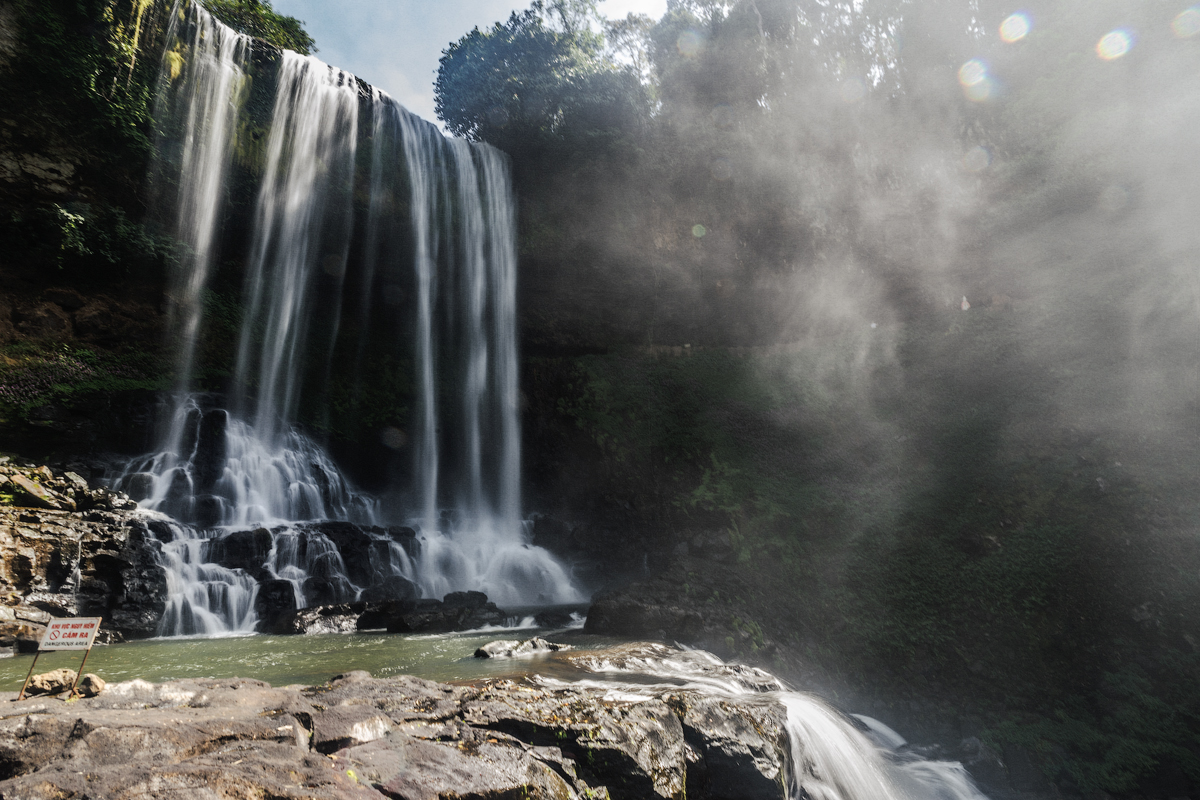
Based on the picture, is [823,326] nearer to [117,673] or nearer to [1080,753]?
[1080,753]

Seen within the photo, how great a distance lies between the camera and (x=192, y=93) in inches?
587

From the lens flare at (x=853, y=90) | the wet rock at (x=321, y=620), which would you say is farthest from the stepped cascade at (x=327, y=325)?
the lens flare at (x=853, y=90)

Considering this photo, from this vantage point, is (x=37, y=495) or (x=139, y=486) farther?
(x=139, y=486)

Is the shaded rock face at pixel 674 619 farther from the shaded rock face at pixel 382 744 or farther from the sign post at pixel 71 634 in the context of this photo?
the sign post at pixel 71 634

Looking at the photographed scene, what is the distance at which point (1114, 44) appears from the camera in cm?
1809

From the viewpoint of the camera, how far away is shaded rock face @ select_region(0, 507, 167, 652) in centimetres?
790

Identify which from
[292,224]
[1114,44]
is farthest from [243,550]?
[1114,44]

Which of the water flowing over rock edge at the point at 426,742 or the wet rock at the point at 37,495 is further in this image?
the wet rock at the point at 37,495

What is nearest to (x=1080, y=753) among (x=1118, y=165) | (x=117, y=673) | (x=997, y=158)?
(x=117, y=673)

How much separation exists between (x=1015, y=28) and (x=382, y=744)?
29090 mm

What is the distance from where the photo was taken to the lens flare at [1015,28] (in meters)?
20.8

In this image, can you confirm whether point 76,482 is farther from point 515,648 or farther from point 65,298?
point 515,648

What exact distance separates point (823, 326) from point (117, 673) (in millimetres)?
19382

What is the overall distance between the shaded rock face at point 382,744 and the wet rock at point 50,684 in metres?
0.13
